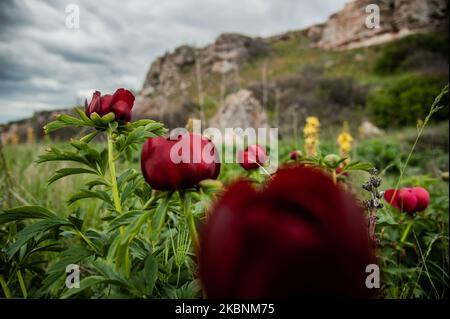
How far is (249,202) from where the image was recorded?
10.4 inches

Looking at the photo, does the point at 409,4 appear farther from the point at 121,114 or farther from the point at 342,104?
the point at 121,114

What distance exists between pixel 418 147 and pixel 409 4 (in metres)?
24.5

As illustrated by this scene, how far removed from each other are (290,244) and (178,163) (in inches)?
8.1

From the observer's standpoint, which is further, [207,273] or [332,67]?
[332,67]

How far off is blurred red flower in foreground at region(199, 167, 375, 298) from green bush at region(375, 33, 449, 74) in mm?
17122

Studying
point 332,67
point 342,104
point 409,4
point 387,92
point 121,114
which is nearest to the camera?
point 121,114

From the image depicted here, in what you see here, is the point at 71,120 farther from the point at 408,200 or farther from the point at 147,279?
the point at 408,200

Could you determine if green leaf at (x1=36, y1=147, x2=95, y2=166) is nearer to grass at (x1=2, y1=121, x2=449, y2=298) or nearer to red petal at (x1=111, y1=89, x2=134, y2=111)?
red petal at (x1=111, y1=89, x2=134, y2=111)

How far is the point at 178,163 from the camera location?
42 cm

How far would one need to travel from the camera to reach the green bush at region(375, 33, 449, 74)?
15703 millimetres

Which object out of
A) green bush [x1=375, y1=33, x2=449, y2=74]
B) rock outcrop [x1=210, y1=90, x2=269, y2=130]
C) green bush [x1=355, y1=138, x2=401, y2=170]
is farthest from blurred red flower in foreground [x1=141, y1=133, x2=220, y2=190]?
green bush [x1=375, y1=33, x2=449, y2=74]
